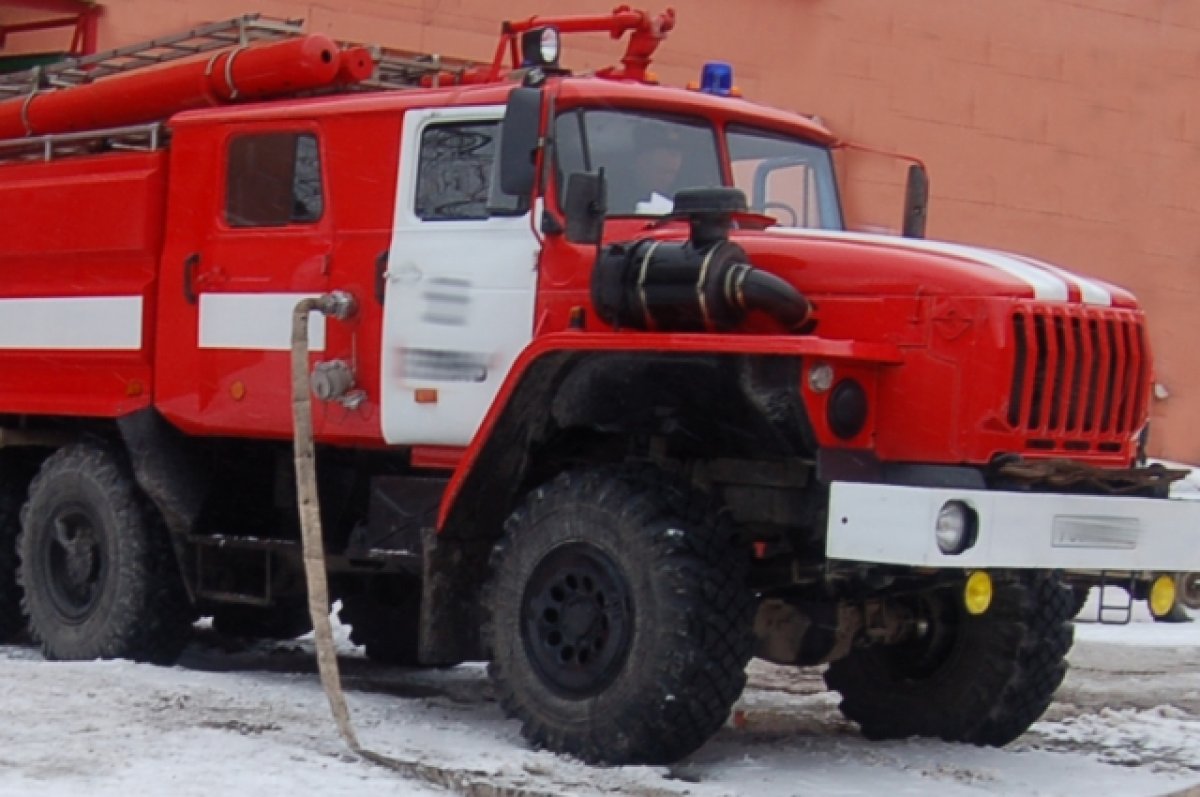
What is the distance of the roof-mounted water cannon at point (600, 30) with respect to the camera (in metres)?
8.55

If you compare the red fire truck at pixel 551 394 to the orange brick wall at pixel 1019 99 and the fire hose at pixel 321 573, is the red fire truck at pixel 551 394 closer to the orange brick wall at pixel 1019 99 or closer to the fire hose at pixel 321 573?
the fire hose at pixel 321 573

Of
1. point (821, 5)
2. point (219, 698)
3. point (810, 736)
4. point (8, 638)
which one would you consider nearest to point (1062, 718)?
point (810, 736)

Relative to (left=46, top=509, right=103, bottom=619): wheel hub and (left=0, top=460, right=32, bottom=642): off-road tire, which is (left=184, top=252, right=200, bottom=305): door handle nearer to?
(left=46, top=509, right=103, bottom=619): wheel hub

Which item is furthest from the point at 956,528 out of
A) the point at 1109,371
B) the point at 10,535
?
the point at 10,535

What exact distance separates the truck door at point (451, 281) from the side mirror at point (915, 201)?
1920 millimetres

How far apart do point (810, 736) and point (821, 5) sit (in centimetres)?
1191

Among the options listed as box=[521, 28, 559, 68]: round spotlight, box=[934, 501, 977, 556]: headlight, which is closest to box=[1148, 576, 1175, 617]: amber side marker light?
box=[934, 501, 977, 556]: headlight

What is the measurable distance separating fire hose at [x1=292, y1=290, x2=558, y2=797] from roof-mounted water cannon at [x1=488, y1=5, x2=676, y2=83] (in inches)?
50.3

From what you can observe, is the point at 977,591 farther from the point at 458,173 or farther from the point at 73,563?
the point at 73,563

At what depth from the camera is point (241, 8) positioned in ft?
53.9

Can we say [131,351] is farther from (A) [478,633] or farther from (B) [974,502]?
(B) [974,502]

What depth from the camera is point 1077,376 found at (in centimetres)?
755

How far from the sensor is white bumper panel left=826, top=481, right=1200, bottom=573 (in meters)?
6.88

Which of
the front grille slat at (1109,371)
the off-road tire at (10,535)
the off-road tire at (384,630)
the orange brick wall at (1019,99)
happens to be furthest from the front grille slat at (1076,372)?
the orange brick wall at (1019,99)
